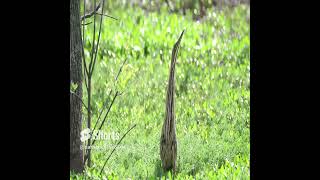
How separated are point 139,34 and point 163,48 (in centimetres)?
24

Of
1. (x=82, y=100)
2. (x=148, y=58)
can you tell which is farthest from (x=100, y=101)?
(x=148, y=58)

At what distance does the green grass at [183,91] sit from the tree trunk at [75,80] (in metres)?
0.11

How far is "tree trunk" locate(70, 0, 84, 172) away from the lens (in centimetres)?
546

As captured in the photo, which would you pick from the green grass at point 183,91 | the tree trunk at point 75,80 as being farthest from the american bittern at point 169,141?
the tree trunk at point 75,80

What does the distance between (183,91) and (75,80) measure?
77 centimetres

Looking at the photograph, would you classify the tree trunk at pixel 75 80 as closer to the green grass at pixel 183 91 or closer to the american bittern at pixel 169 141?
the green grass at pixel 183 91

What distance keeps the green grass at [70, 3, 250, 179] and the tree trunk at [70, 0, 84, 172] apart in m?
0.11

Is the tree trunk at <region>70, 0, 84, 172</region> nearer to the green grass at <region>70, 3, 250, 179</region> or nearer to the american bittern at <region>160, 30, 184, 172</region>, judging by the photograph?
the green grass at <region>70, 3, 250, 179</region>

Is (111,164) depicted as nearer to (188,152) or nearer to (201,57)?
(188,152)

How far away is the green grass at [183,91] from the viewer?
18.1ft

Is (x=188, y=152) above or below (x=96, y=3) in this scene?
below

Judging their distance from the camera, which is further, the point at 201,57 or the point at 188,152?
the point at 201,57

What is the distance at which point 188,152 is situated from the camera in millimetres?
5535

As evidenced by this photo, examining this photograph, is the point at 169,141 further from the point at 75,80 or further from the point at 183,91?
the point at 75,80
